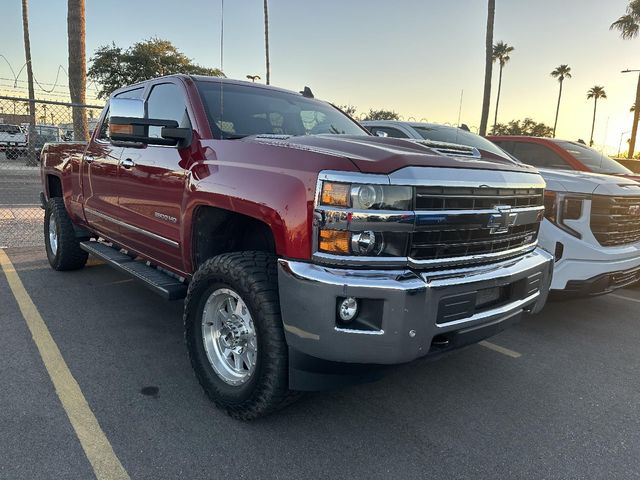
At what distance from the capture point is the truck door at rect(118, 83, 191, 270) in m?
3.56

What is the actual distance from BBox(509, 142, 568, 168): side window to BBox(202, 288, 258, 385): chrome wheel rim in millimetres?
5270

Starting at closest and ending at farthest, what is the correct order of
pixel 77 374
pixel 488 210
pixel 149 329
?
1. pixel 488 210
2. pixel 77 374
3. pixel 149 329

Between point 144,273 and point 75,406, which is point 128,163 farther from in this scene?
point 75,406

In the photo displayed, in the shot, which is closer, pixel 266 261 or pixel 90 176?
pixel 266 261

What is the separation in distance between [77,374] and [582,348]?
4.11 metres

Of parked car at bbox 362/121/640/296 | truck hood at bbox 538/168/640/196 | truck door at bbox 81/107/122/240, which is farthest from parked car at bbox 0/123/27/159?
parked car at bbox 362/121/640/296

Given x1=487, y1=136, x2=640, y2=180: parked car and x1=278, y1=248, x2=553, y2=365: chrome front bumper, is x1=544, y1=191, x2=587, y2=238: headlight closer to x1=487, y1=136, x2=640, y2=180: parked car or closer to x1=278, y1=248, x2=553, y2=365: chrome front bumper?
x1=487, y1=136, x2=640, y2=180: parked car

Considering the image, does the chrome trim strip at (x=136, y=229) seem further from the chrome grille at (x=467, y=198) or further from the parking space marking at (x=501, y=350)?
the parking space marking at (x=501, y=350)

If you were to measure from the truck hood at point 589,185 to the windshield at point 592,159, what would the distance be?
170 cm

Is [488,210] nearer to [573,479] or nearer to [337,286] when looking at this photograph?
[337,286]

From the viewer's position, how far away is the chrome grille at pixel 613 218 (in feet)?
14.9

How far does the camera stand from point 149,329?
4.37 m

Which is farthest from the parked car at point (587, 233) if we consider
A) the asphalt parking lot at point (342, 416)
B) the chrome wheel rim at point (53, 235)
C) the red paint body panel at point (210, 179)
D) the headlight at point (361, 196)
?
the chrome wheel rim at point (53, 235)

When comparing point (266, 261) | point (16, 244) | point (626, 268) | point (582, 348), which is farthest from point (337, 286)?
point (16, 244)
